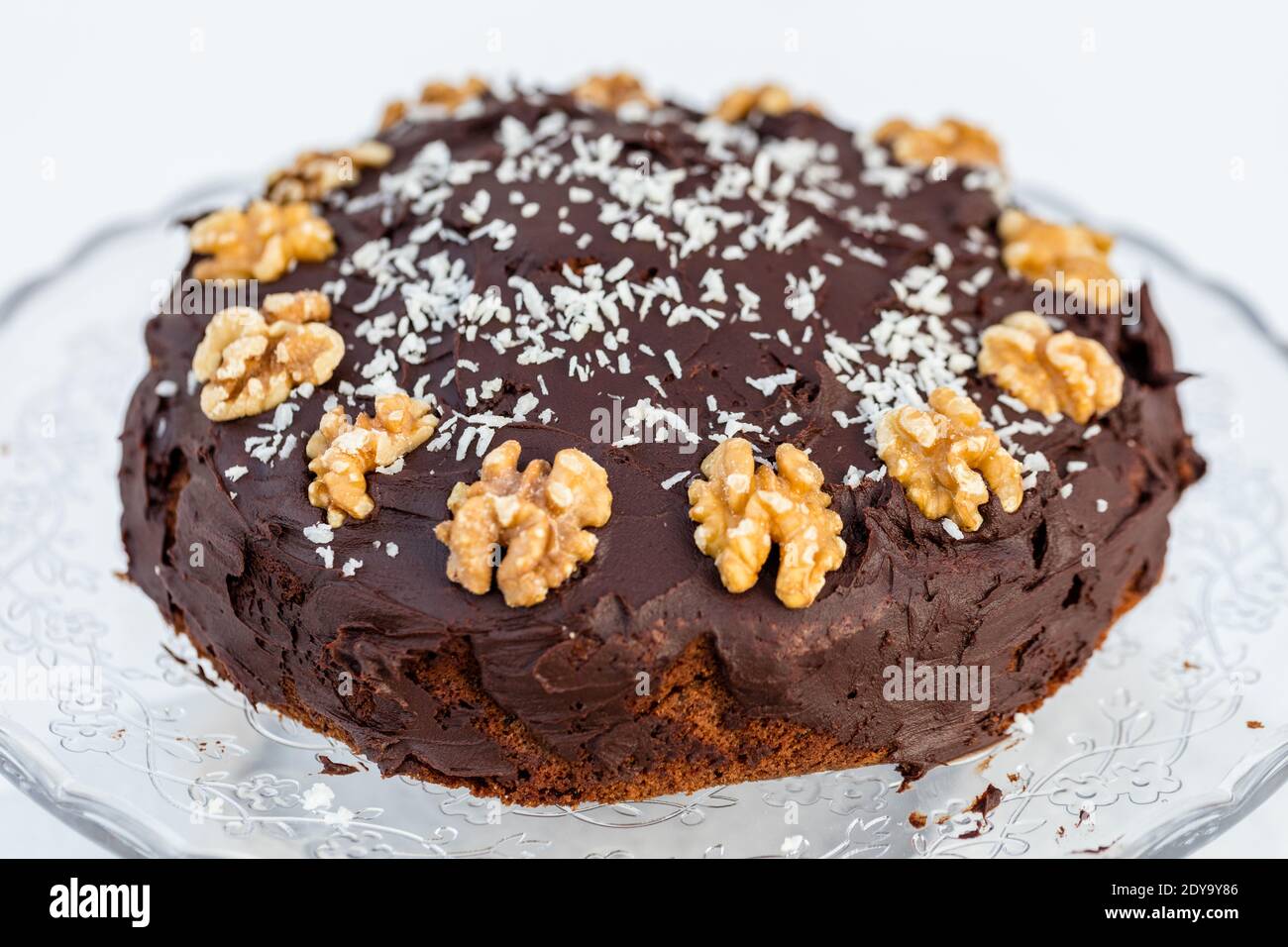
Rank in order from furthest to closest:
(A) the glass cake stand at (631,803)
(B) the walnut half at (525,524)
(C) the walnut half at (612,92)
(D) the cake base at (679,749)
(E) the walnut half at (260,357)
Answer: (C) the walnut half at (612,92)
(E) the walnut half at (260,357)
(A) the glass cake stand at (631,803)
(D) the cake base at (679,749)
(B) the walnut half at (525,524)

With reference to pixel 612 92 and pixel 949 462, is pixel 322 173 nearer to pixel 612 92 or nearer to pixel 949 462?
pixel 612 92

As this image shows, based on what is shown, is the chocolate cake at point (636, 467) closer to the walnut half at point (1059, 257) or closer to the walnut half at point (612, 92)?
the walnut half at point (1059, 257)

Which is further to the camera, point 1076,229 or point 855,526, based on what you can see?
point 1076,229

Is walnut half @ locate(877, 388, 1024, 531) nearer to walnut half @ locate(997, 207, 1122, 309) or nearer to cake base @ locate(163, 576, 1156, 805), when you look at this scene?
cake base @ locate(163, 576, 1156, 805)

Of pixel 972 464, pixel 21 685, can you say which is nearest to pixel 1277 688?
pixel 972 464

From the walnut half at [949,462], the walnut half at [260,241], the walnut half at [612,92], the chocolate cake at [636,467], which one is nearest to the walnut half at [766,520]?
the chocolate cake at [636,467]

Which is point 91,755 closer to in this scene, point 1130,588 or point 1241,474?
point 1130,588

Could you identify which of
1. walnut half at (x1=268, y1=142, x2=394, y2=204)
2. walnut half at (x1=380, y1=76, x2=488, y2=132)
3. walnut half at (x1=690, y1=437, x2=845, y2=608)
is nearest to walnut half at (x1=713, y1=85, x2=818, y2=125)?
walnut half at (x1=380, y1=76, x2=488, y2=132)
